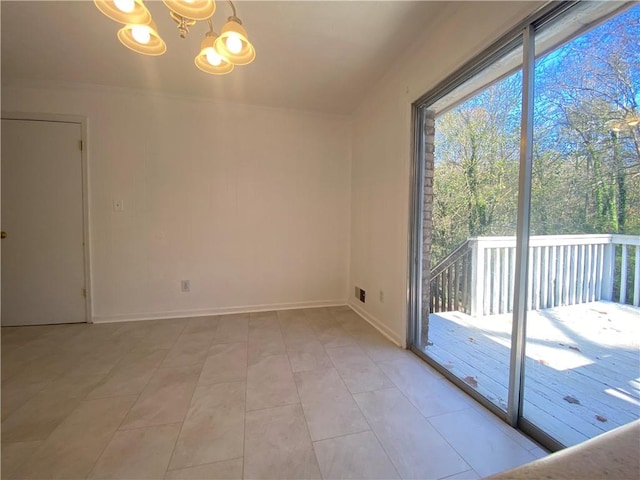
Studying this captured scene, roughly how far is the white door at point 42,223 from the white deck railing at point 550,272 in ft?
12.5

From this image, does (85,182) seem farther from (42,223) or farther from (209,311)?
(209,311)

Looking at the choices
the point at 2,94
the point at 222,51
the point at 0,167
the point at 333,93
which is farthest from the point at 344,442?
the point at 2,94

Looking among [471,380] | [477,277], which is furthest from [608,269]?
[471,380]

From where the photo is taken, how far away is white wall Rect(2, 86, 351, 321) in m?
2.92

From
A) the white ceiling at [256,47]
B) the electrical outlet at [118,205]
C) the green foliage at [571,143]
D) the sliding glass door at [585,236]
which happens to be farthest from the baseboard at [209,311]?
the white ceiling at [256,47]

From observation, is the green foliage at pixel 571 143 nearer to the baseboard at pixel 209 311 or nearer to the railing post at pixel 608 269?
the railing post at pixel 608 269

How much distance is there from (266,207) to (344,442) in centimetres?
258

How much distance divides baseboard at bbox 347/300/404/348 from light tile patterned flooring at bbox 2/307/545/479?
0.25 ft

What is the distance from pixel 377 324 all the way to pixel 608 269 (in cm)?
194

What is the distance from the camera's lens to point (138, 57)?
7.66 ft

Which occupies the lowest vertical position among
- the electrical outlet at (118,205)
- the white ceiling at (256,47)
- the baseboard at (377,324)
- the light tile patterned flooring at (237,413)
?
the light tile patterned flooring at (237,413)

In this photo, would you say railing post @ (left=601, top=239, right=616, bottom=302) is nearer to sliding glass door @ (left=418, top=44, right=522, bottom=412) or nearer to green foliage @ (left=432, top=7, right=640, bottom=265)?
green foliage @ (left=432, top=7, right=640, bottom=265)

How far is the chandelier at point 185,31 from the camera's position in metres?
1.19

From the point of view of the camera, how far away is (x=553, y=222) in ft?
4.50
